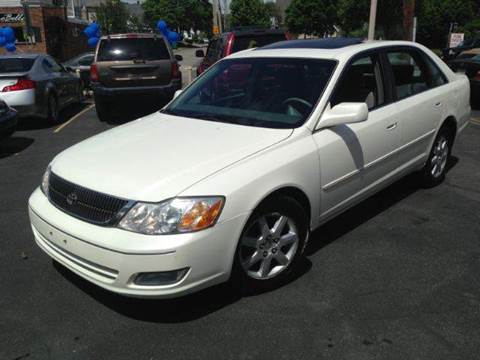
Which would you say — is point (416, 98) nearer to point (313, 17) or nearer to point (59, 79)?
point (59, 79)

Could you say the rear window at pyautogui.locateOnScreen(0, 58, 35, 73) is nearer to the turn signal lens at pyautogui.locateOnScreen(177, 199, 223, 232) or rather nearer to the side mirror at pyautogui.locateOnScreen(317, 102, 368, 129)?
the side mirror at pyautogui.locateOnScreen(317, 102, 368, 129)

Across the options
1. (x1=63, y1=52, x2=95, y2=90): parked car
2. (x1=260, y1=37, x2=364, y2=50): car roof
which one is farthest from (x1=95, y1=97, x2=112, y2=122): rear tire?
(x1=260, y1=37, x2=364, y2=50): car roof

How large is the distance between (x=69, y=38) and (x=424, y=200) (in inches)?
1229

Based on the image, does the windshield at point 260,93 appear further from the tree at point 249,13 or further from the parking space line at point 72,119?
the tree at point 249,13

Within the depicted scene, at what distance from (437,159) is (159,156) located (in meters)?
3.49

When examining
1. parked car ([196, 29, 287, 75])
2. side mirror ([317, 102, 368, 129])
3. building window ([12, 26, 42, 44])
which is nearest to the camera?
side mirror ([317, 102, 368, 129])

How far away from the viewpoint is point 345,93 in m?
4.13

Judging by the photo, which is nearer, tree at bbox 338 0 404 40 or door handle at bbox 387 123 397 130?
door handle at bbox 387 123 397 130

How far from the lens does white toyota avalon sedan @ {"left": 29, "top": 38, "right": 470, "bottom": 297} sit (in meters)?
2.95

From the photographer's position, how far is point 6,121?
773cm

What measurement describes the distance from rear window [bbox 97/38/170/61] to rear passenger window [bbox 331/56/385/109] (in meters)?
6.73

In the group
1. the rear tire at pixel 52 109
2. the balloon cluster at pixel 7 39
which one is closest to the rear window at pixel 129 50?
the rear tire at pixel 52 109

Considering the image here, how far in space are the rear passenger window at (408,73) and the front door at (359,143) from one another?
25 centimetres

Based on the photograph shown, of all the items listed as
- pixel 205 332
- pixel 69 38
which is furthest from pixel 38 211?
pixel 69 38
